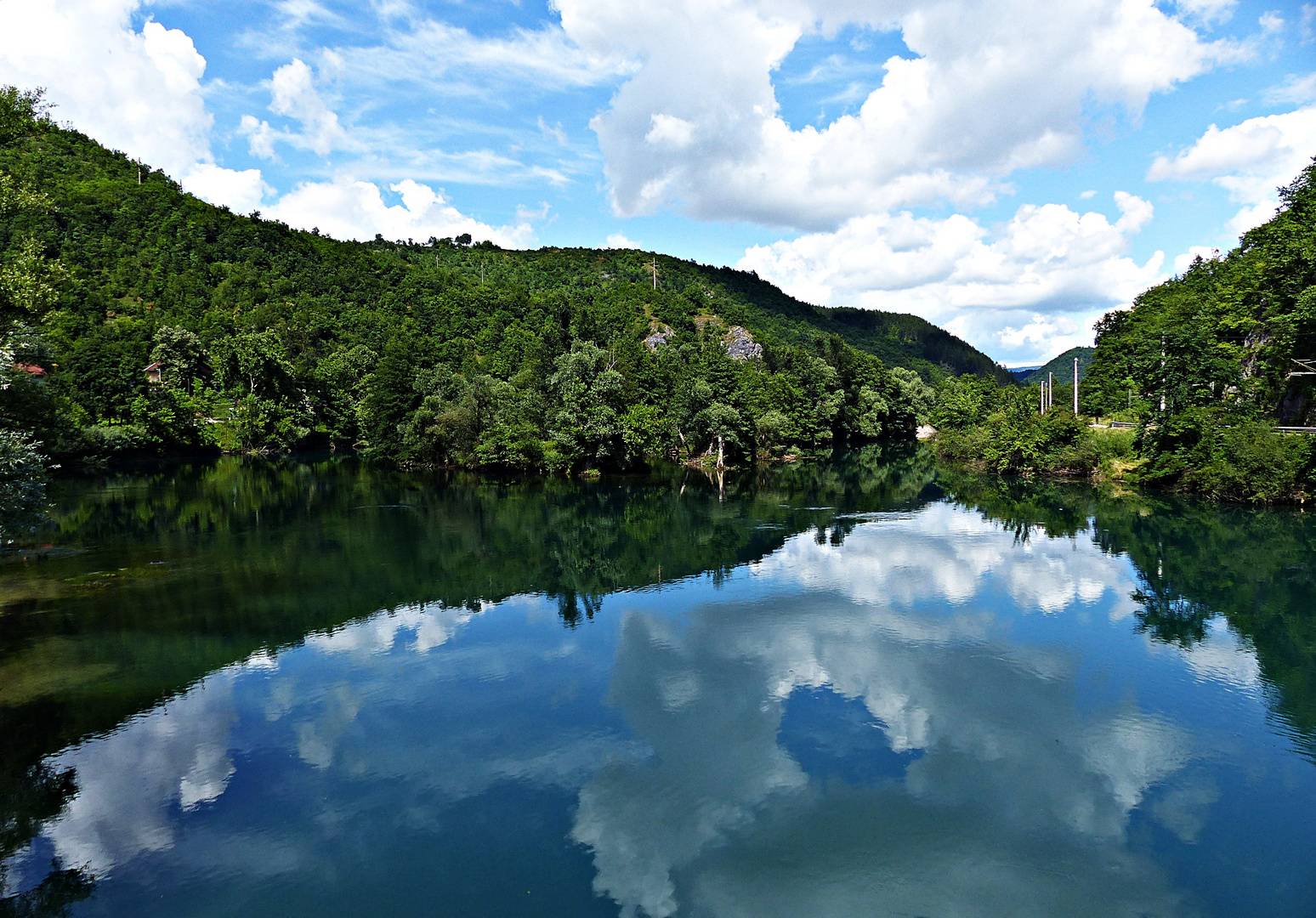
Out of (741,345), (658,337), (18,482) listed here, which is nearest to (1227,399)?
(18,482)

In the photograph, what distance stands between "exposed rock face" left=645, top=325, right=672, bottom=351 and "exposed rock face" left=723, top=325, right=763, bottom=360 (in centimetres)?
1043

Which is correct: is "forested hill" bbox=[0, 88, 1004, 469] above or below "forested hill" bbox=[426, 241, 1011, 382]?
below

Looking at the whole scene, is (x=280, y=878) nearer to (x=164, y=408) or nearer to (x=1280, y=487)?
(x=1280, y=487)

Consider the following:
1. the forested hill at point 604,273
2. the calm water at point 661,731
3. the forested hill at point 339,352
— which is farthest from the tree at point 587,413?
the forested hill at point 604,273

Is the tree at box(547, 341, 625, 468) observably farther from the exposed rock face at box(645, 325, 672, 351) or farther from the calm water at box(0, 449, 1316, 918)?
the exposed rock face at box(645, 325, 672, 351)

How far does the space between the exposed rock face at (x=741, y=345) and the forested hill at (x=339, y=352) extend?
0.45m

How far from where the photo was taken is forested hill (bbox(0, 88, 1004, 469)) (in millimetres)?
58281

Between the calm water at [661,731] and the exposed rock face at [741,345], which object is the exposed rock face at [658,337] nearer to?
the exposed rock face at [741,345]

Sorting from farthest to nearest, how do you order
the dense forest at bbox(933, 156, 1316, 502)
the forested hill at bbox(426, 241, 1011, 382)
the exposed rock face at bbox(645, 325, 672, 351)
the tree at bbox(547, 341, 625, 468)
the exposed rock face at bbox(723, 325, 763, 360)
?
1. the forested hill at bbox(426, 241, 1011, 382)
2. the exposed rock face at bbox(723, 325, 763, 360)
3. the exposed rock face at bbox(645, 325, 672, 351)
4. the tree at bbox(547, 341, 625, 468)
5. the dense forest at bbox(933, 156, 1316, 502)

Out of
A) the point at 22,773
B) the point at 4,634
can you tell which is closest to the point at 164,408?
the point at 4,634

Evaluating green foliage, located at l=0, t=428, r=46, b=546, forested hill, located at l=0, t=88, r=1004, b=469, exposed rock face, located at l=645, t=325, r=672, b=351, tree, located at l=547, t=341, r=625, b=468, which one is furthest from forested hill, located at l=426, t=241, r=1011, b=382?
green foliage, located at l=0, t=428, r=46, b=546

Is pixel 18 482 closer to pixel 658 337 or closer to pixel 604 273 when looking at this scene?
pixel 658 337

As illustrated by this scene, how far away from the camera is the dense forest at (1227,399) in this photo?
1576 inches

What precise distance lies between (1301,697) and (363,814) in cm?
2145
